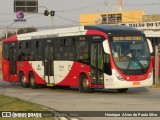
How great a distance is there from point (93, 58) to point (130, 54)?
1.80 meters

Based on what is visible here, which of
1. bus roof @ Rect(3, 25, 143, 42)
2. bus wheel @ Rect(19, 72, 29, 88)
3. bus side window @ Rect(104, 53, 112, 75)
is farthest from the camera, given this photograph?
bus wheel @ Rect(19, 72, 29, 88)

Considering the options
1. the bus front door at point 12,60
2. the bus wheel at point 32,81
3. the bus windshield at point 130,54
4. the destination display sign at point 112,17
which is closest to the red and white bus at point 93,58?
the bus windshield at point 130,54

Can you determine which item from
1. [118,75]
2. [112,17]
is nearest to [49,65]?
[118,75]

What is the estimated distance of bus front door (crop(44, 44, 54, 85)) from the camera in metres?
27.9

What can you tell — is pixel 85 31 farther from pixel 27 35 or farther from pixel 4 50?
pixel 4 50

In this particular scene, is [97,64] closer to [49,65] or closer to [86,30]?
[86,30]

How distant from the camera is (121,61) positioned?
23.0 meters

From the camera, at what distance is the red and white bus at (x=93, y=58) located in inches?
901

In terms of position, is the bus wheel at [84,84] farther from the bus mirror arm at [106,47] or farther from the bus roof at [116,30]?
the bus roof at [116,30]

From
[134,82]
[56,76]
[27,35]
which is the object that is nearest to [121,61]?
[134,82]

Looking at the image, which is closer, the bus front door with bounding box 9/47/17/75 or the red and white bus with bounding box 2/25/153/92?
the red and white bus with bounding box 2/25/153/92

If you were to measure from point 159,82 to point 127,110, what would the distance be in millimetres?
14123

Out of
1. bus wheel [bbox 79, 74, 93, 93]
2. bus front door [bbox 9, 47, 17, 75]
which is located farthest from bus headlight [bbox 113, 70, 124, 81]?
bus front door [bbox 9, 47, 17, 75]

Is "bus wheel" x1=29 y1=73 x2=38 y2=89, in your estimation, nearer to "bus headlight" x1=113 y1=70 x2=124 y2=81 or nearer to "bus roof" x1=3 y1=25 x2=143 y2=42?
"bus roof" x1=3 y1=25 x2=143 y2=42
